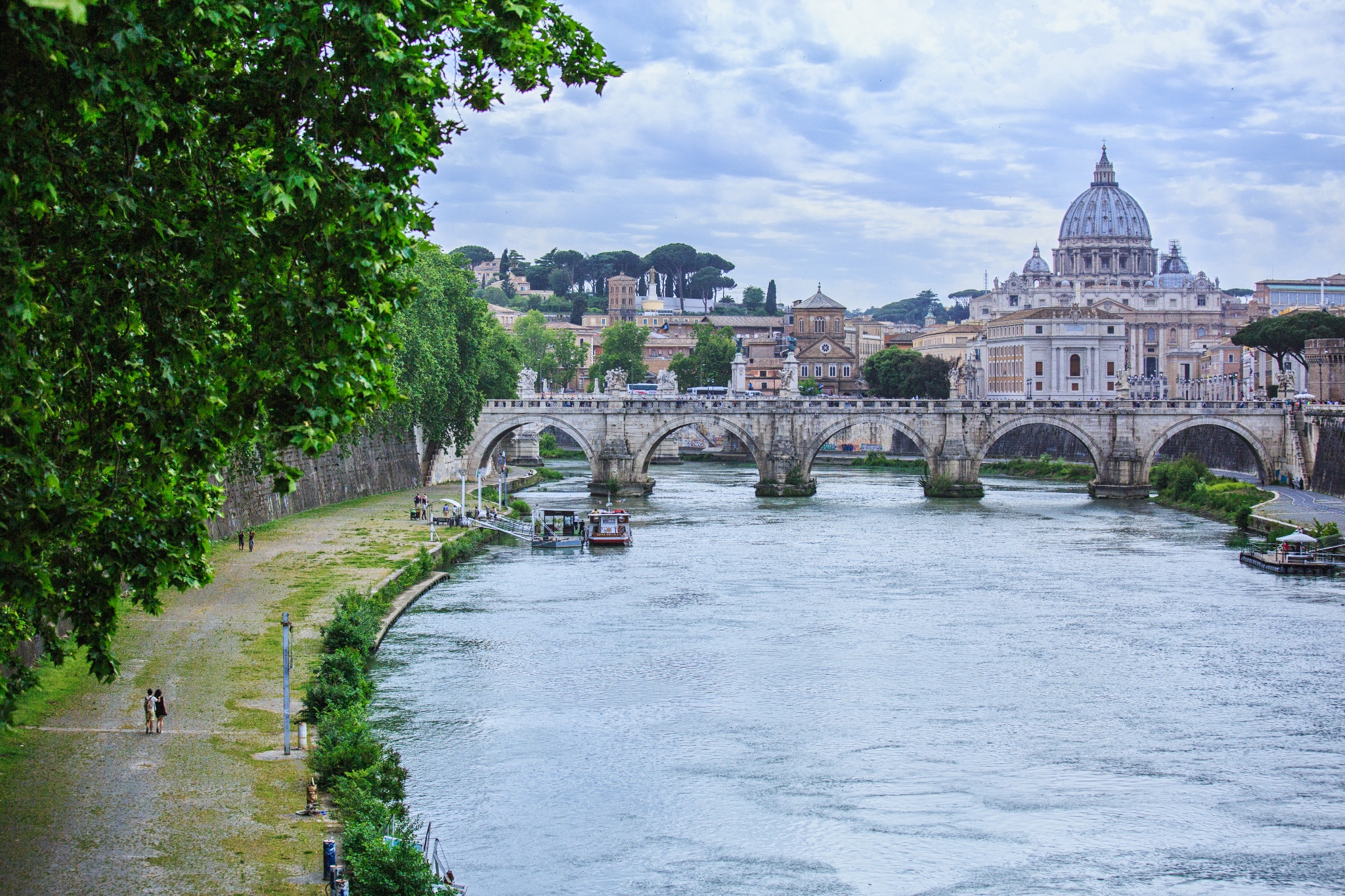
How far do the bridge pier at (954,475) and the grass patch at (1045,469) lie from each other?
11563 mm

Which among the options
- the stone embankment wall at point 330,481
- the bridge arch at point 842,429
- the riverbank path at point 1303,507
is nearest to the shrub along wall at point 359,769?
the stone embankment wall at point 330,481

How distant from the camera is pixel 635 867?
1630cm

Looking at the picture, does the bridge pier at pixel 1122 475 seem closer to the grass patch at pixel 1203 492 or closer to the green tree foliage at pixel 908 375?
the grass patch at pixel 1203 492

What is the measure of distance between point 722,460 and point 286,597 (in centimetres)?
6607

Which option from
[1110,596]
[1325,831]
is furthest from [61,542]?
[1110,596]

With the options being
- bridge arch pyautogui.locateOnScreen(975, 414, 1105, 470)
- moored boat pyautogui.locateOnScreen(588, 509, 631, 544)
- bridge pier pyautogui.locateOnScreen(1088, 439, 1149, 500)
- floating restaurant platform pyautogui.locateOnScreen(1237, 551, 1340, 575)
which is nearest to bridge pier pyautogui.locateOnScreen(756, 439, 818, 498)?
bridge arch pyautogui.locateOnScreen(975, 414, 1105, 470)

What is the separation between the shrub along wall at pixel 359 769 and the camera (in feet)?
43.8

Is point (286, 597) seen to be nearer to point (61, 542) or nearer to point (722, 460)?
point (61, 542)

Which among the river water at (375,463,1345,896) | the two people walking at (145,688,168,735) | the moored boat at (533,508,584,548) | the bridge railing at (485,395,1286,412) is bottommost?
the river water at (375,463,1345,896)

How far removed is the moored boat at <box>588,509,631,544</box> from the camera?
43.6 m

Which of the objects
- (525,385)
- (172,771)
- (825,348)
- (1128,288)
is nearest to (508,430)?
(525,385)

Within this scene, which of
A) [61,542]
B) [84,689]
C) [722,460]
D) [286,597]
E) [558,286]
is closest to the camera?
[61,542]

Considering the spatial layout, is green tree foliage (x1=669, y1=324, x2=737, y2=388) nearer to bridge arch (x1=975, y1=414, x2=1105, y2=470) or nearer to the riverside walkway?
bridge arch (x1=975, y1=414, x2=1105, y2=470)

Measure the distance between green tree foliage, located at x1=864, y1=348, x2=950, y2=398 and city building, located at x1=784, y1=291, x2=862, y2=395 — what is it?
669cm
